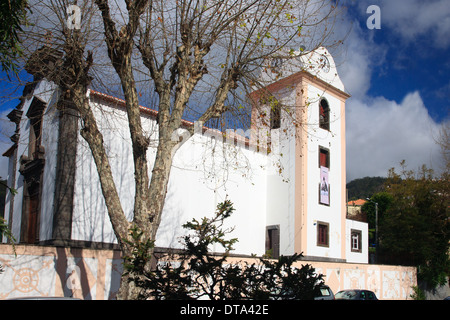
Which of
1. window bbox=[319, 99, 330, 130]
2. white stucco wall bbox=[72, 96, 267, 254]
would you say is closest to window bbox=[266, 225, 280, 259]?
white stucco wall bbox=[72, 96, 267, 254]

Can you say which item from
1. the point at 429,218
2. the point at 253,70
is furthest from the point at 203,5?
the point at 429,218

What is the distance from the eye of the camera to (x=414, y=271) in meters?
29.0

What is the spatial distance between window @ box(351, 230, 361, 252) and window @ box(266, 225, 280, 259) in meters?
6.28

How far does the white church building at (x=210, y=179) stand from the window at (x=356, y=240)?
7 cm

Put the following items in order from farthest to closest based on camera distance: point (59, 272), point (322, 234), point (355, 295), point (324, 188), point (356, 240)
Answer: point (356, 240)
point (324, 188)
point (322, 234)
point (355, 295)
point (59, 272)

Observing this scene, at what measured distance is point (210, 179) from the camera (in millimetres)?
22094

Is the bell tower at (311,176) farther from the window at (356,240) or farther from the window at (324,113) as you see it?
the window at (356,240)

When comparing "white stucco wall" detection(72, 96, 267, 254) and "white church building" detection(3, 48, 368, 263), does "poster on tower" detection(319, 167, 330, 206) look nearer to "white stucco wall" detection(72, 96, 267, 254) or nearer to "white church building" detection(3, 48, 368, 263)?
"white church building" detection(3, 48, 368, 263)

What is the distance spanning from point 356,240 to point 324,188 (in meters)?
5.61

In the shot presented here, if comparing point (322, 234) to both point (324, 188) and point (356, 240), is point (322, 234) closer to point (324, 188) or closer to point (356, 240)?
point (324, 188)

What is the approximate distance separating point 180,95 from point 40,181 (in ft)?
36.5

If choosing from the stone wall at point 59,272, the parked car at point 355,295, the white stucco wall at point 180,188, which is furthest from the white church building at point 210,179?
the parked car at point 355,295

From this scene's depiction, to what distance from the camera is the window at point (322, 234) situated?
2420cm

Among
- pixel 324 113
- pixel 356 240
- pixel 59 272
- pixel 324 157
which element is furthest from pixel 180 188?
pixel 356 240
